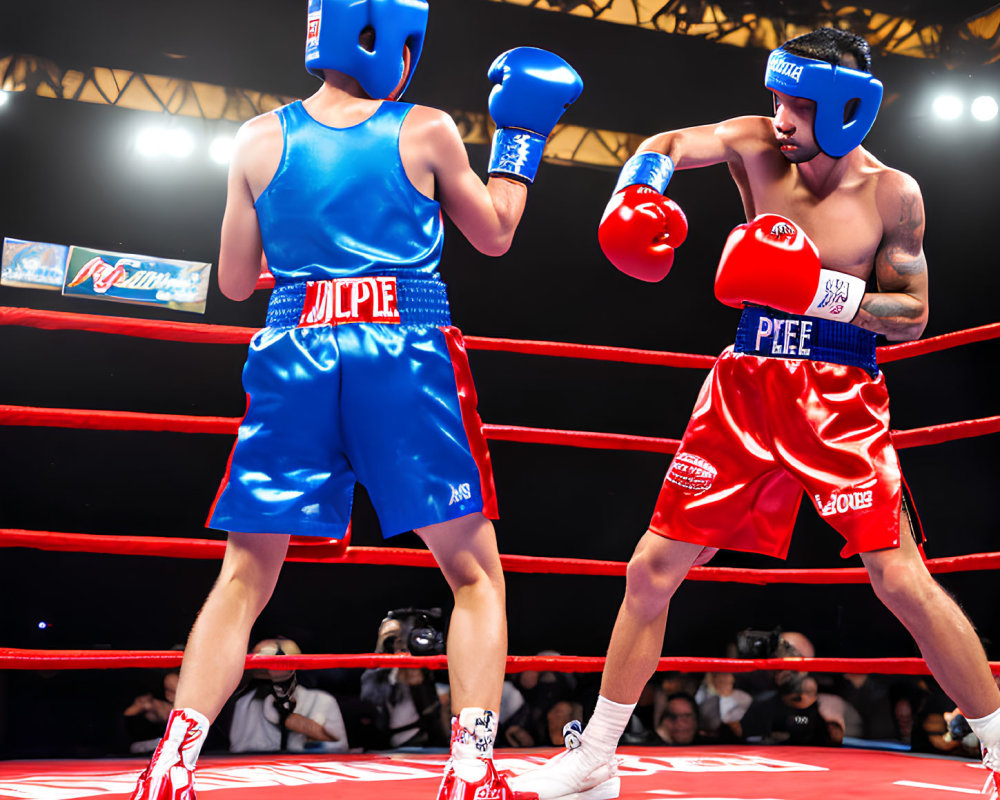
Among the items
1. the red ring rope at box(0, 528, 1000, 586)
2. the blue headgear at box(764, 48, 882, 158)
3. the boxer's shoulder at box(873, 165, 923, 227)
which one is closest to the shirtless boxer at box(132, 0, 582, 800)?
the red ring rope at box(0, 528, 1000, 586)

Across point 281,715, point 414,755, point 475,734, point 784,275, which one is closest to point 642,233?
point 784,275

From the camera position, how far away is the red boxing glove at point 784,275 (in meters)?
1.49

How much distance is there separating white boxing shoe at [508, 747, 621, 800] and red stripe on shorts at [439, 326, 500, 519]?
1.74 feet

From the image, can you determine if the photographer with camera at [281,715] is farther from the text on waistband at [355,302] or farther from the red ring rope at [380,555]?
the text on waistband at [355,302]

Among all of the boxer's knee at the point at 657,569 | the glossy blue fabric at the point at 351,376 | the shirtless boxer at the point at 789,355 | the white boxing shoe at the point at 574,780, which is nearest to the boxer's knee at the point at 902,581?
the shirtless boxer at the point at 789,355

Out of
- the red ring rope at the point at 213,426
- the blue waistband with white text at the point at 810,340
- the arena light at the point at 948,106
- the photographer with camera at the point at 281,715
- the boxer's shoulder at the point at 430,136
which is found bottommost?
the photographer with camera at the point at 281,715

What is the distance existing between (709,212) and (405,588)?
9.57ft

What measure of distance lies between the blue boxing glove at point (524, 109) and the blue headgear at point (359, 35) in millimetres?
147

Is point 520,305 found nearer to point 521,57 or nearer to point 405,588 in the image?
point 405,588

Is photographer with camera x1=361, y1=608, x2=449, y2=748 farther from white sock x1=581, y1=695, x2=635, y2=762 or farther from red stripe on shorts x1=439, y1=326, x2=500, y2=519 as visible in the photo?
red stripe on shorts x1=439, y1=326, x2=500, y2=519

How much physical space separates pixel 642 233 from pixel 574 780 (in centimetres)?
89

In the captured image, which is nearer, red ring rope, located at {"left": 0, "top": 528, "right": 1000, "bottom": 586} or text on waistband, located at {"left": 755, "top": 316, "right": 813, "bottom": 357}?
text on waistband, located at {"left": 755, "top": 316, "right": 813, "bottom": 357}

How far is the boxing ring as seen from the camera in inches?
63.9

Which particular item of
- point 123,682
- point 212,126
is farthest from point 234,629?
point 212,126
